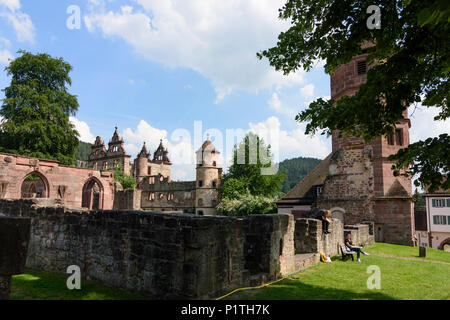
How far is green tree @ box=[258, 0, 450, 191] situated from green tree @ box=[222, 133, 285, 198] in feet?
115

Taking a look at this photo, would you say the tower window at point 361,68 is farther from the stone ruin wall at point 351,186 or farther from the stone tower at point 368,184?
the stone ruin wall at point 351,186

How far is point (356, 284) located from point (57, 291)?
7.47m

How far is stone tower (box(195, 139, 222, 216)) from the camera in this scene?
156 feet

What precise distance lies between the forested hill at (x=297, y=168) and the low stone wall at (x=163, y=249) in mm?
132582

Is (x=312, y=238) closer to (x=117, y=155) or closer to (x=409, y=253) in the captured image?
(x=409, y=253)

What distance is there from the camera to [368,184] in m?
22.6

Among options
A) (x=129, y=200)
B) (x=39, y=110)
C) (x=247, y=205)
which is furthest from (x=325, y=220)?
(x=39, y=110)

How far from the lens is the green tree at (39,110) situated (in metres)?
31.1

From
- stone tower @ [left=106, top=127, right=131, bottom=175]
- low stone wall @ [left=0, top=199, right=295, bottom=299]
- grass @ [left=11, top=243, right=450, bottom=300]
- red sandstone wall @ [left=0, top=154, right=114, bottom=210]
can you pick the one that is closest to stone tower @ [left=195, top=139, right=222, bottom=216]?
stone tower @ [left=106, top=127, right=131, bottom=175]

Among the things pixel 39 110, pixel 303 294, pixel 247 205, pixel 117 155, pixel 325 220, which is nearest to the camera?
pixel 303 294

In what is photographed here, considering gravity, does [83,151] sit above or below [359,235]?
above

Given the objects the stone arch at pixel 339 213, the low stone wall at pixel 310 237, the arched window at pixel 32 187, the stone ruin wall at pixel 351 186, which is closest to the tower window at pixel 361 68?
the stone ruin wall at pixel 351 186

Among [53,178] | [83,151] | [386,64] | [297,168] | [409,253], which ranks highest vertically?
[83,151]
